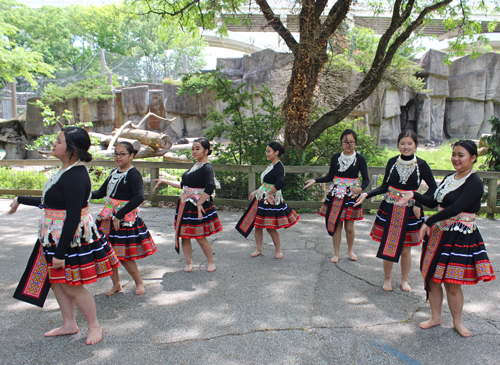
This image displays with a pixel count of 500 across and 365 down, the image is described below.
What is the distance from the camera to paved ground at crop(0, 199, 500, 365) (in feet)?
8.39

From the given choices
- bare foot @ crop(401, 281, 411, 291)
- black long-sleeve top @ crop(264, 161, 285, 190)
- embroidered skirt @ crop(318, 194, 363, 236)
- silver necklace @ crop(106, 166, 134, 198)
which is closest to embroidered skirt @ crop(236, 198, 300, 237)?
black long-sleeve top @ crop(264, 161, 285, 190)

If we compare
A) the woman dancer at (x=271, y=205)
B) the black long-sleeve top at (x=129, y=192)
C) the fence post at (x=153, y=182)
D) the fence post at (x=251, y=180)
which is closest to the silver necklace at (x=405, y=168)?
the woman dancer at (x=271, y=205)

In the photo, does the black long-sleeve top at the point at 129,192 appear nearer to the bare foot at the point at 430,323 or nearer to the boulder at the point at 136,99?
the bare foot at the point at 430,323

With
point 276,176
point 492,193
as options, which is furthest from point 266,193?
point 492,193

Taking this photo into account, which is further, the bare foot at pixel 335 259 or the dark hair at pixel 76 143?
the bare foot at pixel 335 259

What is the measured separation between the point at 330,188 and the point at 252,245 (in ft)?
4.97

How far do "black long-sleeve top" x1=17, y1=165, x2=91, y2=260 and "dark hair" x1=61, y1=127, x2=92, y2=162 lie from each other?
0.29 feet

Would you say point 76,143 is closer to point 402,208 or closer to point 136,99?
point 402,208

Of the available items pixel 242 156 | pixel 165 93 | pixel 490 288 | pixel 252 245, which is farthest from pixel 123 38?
pixel 490 288

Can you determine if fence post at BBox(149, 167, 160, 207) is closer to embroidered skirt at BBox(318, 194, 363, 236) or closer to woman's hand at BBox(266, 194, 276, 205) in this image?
woman's hand at BBox(266, 194, 276, 205)

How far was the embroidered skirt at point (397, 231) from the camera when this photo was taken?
3484 mm

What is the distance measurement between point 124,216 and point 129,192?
239mm

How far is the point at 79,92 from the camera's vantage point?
21.7 m

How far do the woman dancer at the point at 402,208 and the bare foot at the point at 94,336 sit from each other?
8.59ft
